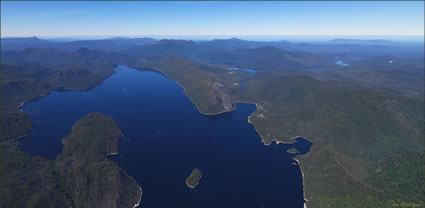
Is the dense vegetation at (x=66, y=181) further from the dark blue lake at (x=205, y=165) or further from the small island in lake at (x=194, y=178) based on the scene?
the small island in lake at (x=194, y=178)

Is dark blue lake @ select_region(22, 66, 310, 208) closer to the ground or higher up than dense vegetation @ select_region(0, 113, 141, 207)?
closer to the ground

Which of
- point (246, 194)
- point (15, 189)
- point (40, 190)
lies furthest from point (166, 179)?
point (15, 189)

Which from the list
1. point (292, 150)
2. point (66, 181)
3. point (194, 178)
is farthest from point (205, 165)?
point (66, 181)

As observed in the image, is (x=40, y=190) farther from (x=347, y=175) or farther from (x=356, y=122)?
(x=356, y=122)

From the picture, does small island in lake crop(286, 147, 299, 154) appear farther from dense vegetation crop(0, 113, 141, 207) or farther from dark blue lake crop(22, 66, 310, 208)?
dense vegetation crop(0, 113, 141, 207)

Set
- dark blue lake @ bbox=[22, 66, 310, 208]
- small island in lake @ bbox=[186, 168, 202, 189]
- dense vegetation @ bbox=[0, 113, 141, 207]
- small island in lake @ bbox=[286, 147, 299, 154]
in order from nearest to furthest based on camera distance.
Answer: dense vegetation @ bbox=[0, 113, 141, 207], dark blue lake @ bbox=[22, 66, 310, 208], small island in lake @ bbox=[186, 168, 202, 189], small island in lake @ bbox=[286, 147, 299, 154]

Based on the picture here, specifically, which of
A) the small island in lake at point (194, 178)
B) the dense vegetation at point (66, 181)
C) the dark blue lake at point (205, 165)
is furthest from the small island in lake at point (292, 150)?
the dense vegetation at point (66, 181)

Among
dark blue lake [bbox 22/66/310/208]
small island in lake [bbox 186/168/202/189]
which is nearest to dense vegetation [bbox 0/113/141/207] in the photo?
dark blue lake [bbox 22/66/310/208]

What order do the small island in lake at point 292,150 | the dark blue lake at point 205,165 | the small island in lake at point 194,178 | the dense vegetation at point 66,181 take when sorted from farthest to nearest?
the small island in lake at point 292,150, the small island in lake at point 194,178, the dark blue lake at point 205,165, the dense vegetation at point 66,181
